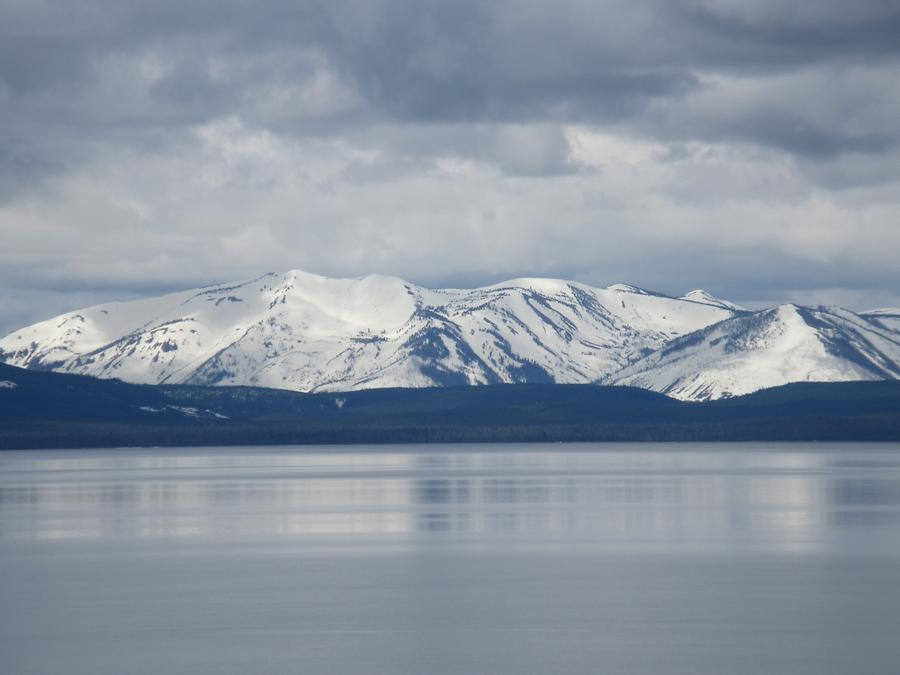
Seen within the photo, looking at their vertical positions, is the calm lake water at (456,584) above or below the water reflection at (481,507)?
below

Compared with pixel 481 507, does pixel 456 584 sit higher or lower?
lower

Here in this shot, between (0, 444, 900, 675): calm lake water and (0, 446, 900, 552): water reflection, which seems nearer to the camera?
(0, 444, 900, 675): calm lake water

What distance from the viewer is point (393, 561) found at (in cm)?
7700

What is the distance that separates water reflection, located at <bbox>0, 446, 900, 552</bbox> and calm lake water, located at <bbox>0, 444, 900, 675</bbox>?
483 mm

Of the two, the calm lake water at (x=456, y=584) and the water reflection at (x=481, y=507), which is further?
the water reflection at (x=481, y=507)

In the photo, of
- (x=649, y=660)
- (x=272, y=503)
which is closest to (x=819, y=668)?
(x=649, y=660)

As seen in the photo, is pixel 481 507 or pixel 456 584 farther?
pixel 481 507

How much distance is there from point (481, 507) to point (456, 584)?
47834 mm

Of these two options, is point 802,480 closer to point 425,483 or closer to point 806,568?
point 425,483

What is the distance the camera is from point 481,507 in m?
115

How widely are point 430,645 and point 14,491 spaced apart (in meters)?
103

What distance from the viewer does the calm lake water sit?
49.8m

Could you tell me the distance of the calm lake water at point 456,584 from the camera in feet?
163

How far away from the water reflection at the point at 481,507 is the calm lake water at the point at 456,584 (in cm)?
48
